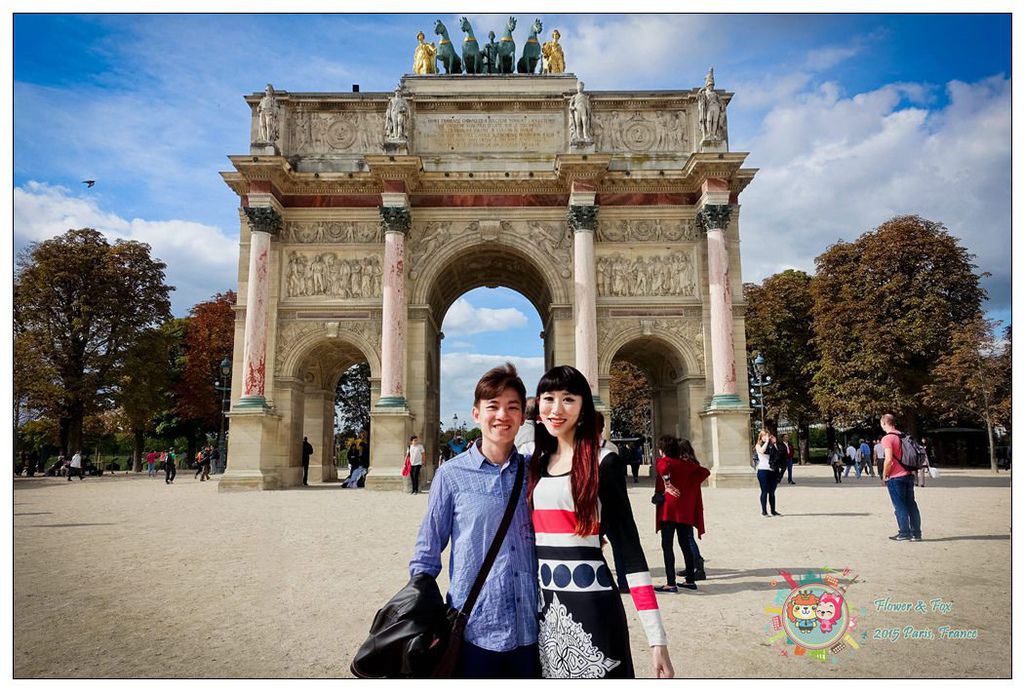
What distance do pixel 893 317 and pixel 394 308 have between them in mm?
26558

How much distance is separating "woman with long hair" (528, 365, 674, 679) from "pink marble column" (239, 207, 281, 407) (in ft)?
72.1

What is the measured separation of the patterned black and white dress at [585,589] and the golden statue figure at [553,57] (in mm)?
26995

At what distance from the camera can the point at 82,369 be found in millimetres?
33500

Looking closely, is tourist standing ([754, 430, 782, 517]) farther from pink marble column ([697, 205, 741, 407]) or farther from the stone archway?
the stone archway

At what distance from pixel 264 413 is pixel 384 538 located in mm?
13722

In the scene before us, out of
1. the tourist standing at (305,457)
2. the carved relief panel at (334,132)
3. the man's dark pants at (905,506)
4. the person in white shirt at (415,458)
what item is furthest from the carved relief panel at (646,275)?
the man's dark pants at (905,506)

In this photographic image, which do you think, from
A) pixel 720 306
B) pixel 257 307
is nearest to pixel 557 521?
pixel 720 306

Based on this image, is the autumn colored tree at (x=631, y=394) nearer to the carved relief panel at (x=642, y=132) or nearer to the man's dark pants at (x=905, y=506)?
the carved relief panel at (x=642, y=132)

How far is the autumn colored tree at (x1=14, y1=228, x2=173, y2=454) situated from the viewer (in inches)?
1136

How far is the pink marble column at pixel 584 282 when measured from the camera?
24.0m

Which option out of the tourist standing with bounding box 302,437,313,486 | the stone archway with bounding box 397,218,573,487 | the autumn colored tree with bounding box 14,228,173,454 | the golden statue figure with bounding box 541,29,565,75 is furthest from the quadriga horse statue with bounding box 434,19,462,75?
the autumn colored tree with bounding box 14,228,173,454

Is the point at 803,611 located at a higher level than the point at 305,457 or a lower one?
lower

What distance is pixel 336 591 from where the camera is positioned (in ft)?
23.5

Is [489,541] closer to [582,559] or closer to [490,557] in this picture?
[490,557]
